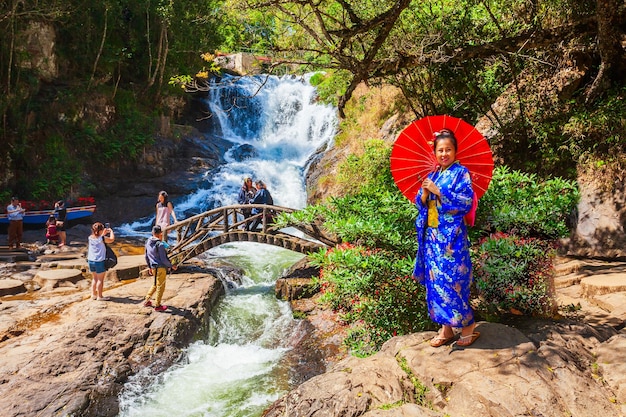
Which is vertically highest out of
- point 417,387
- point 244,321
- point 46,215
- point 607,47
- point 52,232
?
point 607,47

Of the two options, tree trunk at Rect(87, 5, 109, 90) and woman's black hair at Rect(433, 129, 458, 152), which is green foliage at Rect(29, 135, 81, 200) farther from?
woman's black hair at Rect(433, 129, 458, 152)

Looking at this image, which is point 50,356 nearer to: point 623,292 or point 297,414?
point 297,414

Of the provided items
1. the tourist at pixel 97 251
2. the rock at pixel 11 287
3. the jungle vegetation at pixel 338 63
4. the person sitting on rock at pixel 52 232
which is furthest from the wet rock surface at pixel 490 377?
the person sitting on rock at pixel 52 232

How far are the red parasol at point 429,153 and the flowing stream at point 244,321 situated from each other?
3.28 m

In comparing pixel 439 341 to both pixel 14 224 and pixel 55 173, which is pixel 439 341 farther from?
pixel 55 173

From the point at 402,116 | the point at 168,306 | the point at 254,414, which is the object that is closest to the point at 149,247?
the point at 168,306

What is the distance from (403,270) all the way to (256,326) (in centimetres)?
529

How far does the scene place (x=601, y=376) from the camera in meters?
3.28

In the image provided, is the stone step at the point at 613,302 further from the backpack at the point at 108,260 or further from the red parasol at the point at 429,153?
the backpack at the point at 108,260

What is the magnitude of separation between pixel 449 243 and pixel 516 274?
0.95 meters

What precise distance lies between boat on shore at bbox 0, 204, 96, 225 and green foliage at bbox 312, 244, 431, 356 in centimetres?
1211

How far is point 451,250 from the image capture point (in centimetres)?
356

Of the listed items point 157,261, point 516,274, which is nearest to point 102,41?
point 157,261

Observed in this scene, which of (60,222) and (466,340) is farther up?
(60,222)
